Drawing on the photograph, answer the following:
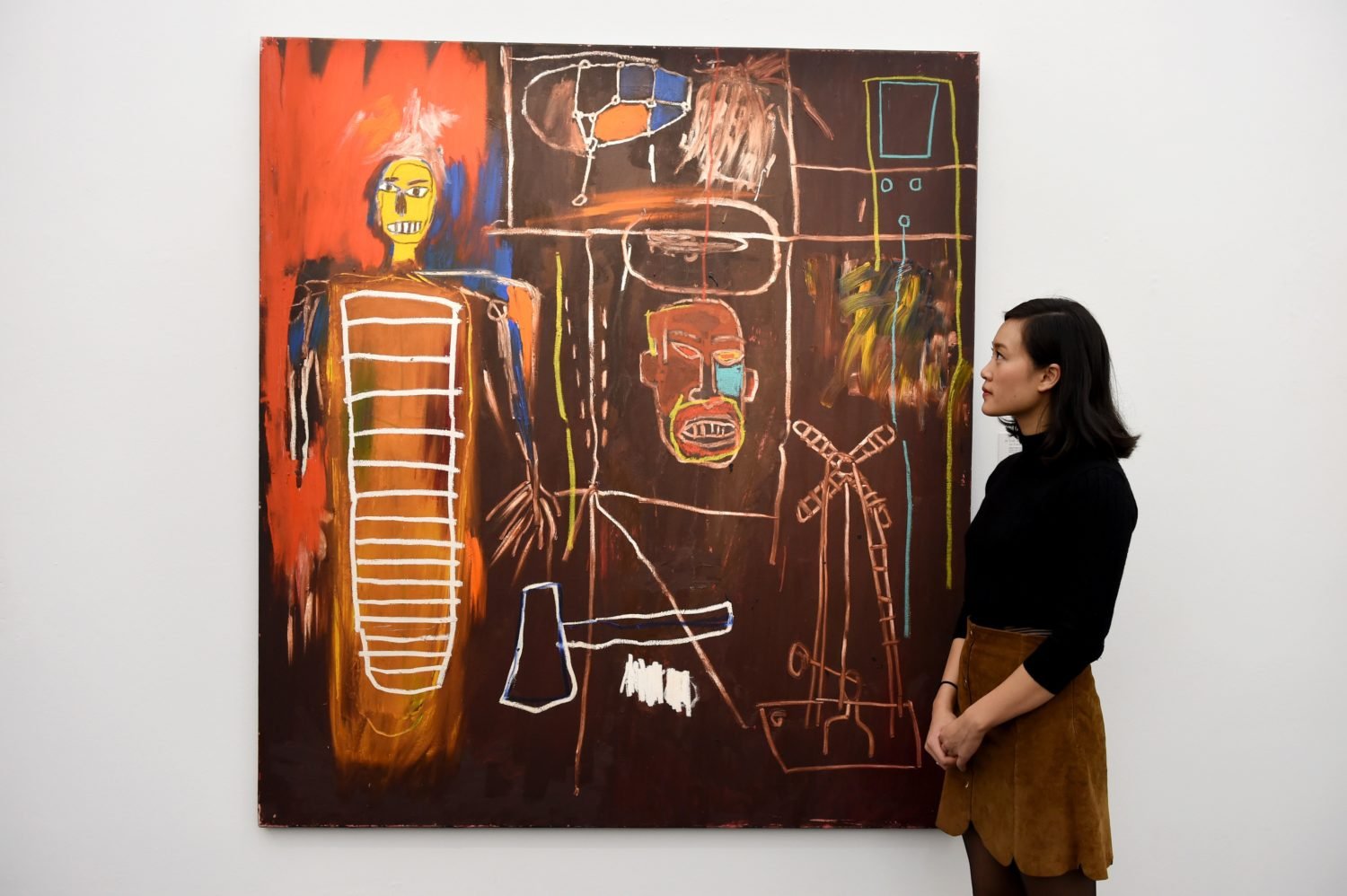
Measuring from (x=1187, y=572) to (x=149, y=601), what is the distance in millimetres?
2300

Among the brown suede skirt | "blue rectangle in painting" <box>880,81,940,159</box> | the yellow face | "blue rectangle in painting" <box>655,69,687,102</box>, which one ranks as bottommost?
the brown suede skirt

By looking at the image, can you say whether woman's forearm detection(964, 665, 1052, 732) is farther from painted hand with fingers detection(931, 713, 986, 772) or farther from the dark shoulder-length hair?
the dark shoulder-length hair

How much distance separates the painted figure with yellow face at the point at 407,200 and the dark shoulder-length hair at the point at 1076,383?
124 centimetres

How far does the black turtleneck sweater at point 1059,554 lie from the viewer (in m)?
1.43

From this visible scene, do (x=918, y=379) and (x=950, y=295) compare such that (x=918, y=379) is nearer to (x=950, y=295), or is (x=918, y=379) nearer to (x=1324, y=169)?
(x=950, y=295)

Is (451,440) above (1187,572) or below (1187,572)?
above

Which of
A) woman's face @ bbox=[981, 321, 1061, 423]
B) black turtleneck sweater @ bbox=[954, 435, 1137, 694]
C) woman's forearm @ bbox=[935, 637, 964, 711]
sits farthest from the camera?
woman's forearm @ bbox=[935, 637, 964, 711]

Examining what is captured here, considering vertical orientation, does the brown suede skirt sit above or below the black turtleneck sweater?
below

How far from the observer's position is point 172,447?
196 cm

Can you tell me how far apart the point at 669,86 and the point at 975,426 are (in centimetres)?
99

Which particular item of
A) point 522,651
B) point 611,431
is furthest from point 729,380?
point 522,651

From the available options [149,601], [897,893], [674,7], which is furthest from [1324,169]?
[149,601]

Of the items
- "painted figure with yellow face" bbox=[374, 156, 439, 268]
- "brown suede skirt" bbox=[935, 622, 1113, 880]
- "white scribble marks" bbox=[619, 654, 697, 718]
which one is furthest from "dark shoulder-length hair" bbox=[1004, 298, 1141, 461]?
"painted figure with yellow face" bbox=[374, 156, 439, 268]

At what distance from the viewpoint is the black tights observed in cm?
146
